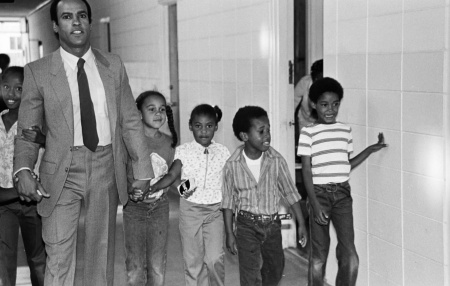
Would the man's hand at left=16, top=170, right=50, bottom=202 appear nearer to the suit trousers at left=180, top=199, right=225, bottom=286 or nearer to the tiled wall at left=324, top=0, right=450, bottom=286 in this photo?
the suit trousers at left=180, top=199, right=225, bottom=286

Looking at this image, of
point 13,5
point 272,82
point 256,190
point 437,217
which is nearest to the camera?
point 437,217

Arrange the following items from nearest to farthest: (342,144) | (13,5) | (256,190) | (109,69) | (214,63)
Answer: (109,69) → (256,190) → (342,144) → (214,63) → (13,5)

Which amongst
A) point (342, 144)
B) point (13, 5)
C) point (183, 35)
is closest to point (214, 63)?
point (183, 35)

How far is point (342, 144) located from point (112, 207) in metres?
1.51

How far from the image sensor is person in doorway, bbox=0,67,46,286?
434 cm

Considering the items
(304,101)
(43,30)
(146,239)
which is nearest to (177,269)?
(146,239)

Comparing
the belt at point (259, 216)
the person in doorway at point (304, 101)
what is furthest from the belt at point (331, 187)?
the person in doorway at point (304, 101)

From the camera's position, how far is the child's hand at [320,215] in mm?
4363

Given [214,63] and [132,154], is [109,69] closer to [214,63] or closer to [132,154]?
[132,154]

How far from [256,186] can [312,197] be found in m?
0.40

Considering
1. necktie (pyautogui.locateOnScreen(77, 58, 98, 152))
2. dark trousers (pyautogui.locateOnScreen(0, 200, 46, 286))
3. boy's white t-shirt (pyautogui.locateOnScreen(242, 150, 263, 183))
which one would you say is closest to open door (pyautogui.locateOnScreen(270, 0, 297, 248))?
boy's white t-shirt (pyautogui.locateOnScreen(242, 150, 263, 183))

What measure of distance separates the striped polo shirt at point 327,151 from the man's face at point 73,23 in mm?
1542

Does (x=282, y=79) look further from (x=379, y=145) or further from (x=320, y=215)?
(x=320, y=215)

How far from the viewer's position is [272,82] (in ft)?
19.7
